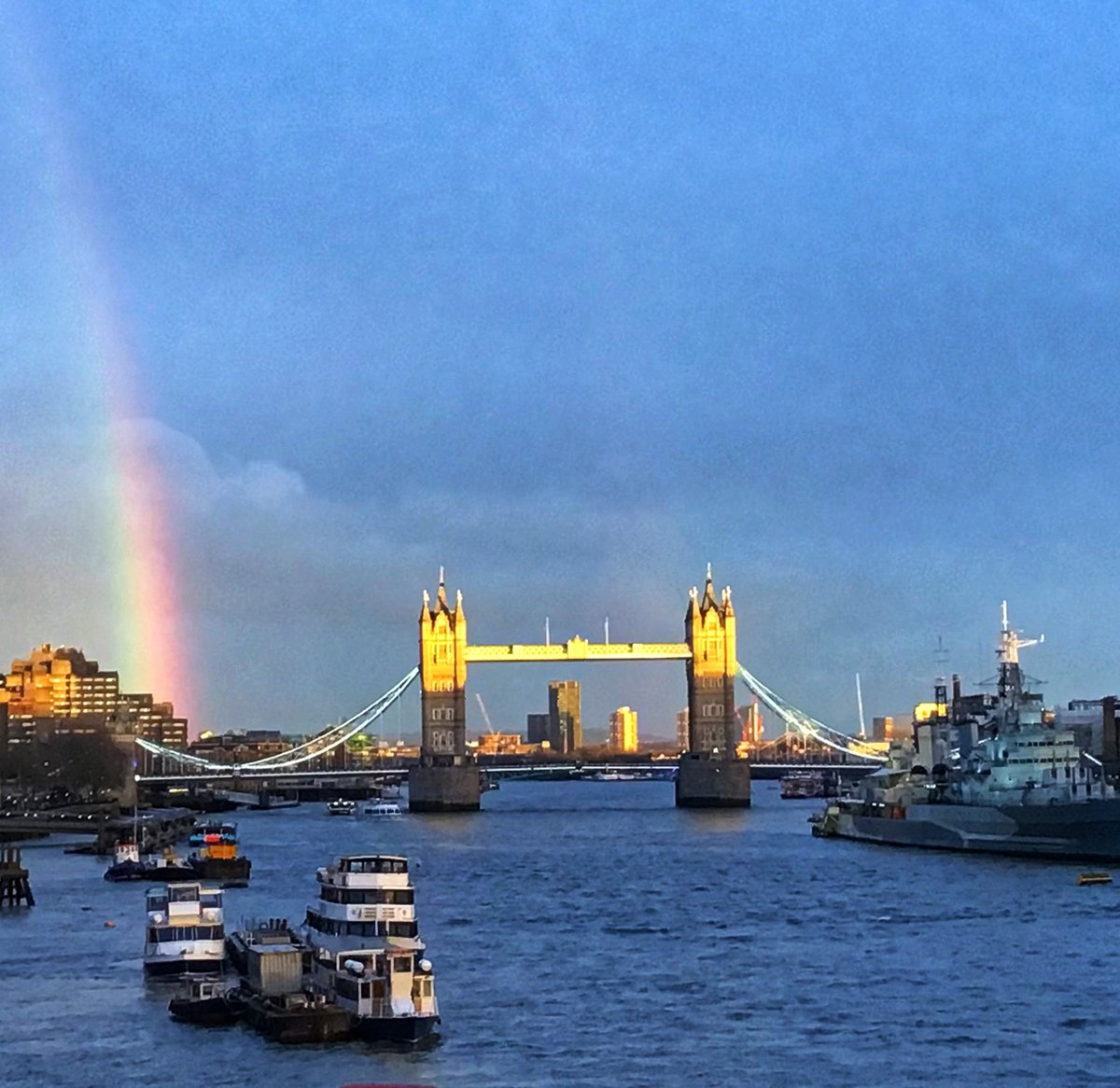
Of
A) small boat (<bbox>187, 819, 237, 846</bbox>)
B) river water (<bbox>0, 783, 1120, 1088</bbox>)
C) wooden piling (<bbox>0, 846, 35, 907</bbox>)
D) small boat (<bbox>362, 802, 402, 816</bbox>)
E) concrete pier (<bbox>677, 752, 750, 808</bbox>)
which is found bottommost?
river water (<bbox>0, 783, 1120, 1088</bbox>)

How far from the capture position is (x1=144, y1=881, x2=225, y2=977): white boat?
5209 cm

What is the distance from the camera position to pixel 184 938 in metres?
52.5

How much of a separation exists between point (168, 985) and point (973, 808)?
52.7 metres

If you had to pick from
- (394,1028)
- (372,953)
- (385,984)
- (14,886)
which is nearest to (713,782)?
(14,886)

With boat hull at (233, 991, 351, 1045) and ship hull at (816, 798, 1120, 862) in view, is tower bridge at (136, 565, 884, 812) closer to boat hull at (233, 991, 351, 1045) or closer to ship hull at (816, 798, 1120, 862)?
ship hull at (816, 798, 1120, 862)

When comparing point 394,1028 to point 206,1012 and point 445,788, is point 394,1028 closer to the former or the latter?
point 206,1012

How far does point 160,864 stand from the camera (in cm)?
8750

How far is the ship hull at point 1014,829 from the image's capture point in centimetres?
8508

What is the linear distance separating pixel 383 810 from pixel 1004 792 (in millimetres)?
74514

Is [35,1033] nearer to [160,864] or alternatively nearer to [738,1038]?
[738,1038]

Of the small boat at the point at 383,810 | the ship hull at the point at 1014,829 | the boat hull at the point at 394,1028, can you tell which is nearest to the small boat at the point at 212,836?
the small boat at the point at 383,810

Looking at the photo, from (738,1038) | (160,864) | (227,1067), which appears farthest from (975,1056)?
(160,864)

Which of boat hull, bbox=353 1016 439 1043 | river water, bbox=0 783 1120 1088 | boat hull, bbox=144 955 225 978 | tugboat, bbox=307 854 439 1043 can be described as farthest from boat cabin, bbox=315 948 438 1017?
boat hull, bbox=144 955 225 978

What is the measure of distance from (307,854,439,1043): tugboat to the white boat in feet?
16.3
